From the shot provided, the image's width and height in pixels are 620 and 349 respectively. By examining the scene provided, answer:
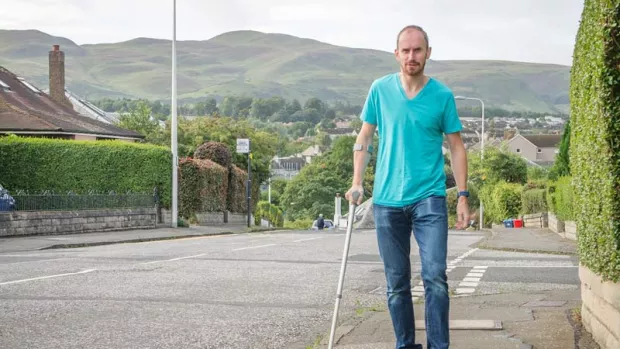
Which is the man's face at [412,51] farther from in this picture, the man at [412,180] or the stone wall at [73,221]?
the stone wall at [73,221]

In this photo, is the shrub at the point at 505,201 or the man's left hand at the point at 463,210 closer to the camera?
the man's left hand at the point at 463,210

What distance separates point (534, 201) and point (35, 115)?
22756mm

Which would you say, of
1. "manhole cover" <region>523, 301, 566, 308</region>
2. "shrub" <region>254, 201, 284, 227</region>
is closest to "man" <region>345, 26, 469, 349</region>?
"manhole cover" <region>523, 301, 566, 308</region>

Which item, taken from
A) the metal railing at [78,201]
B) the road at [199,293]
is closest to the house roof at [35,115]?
the metal railing at [78,201]

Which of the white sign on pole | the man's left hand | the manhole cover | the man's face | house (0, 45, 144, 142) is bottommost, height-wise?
the manhole cover

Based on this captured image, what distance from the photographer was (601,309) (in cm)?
749

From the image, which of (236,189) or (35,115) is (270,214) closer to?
(236,189)

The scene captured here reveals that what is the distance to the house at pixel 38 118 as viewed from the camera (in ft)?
139

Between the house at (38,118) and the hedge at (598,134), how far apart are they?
119 ft

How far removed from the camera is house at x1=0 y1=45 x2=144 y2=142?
42.3m

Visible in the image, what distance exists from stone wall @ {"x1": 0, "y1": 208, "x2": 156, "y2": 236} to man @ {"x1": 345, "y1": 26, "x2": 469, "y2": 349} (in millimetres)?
23270

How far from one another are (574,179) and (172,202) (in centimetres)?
3263

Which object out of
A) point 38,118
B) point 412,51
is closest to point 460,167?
point 412,51

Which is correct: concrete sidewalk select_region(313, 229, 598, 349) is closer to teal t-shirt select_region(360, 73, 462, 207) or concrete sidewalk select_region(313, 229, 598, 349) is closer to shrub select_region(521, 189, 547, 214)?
teal t-shirt select_region(360, 73, 462, 207)
